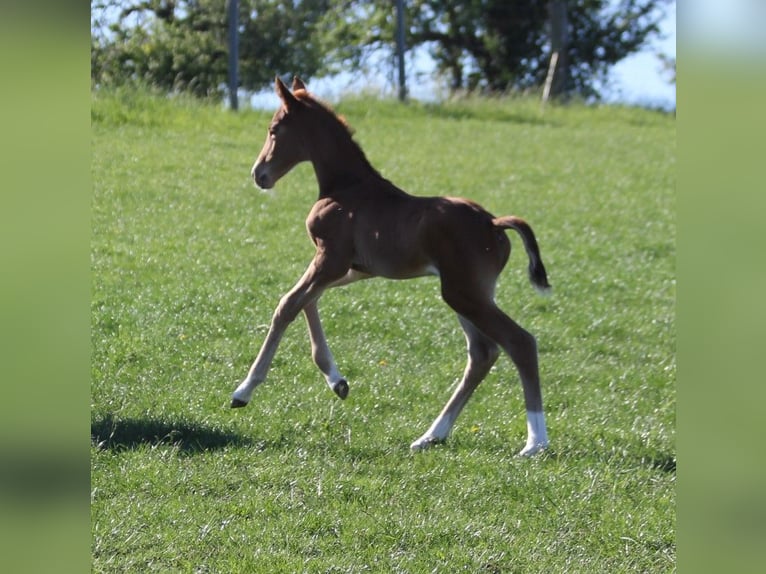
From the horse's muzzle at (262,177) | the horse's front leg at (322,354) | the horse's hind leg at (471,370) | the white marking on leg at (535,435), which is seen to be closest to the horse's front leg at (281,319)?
the horse's front leg at (322,354)

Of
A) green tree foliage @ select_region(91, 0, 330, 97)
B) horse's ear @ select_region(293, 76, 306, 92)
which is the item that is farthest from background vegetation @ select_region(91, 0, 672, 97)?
horse's ear @ select_region(293, 76, 306, 92)

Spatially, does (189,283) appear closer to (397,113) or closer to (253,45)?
(397,113)

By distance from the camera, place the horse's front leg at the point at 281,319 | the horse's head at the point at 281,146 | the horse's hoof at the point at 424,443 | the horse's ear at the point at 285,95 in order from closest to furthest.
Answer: the horse's front leg at the point at 281,319
the horse's ear at the point at 285,95
the horse's head at the point at 281,146
the horse's hoof at the point at 424,443

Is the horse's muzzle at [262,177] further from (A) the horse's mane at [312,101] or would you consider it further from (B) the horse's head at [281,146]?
(A) the horse's mane at [312,101]

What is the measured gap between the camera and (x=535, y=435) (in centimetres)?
601

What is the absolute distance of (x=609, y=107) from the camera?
73.8 feet

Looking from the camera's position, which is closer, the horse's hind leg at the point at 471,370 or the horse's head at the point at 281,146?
the horse's head at the point at 281,146

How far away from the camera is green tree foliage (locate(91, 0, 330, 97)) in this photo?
57.1 feet

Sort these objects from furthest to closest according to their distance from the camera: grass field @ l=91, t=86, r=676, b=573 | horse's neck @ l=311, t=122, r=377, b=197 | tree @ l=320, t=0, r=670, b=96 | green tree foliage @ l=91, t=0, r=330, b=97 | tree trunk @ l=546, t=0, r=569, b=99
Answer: tree @ l=320, t=0, r=670, b=96 < tree trunk @ l=546, t=0, r=569, b=99 < green tree foliage @ l=91, t=0, r=330, b=97 < horse's neck @ l=311, t=122, r=377, b=197 < grass field @ l=91, t=86, r=676, b=573

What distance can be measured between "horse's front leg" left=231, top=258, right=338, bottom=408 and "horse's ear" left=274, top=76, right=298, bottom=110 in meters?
0.88

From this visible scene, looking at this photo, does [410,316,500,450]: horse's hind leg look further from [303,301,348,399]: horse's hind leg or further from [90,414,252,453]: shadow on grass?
[90,414,252,453]: shadow on grass

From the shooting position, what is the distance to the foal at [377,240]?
5707 millimetres

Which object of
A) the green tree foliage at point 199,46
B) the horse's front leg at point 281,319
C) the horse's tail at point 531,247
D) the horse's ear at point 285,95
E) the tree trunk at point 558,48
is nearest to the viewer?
the horse's front leg at point 281,319
